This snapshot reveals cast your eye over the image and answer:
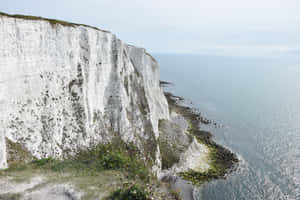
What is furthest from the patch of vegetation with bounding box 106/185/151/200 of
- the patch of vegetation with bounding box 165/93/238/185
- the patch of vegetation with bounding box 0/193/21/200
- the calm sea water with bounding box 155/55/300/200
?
the patch of vegetation with bounding box 165/93/238/185

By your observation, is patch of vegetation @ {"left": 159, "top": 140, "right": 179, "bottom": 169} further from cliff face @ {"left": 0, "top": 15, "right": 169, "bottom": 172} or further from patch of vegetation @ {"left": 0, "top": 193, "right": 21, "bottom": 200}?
patch of vegetation @ {"left": 0, "top": 193, "right": 21, "bottom": 200}

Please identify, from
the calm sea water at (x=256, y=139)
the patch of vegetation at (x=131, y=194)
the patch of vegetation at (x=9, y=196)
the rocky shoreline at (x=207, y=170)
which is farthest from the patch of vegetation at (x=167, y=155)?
the patch of vegetation at (x=9, y=196)

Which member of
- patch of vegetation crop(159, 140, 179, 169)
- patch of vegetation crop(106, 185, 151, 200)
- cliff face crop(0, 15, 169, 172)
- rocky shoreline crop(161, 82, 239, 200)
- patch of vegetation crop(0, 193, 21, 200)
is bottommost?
rocky shoreline crop(161, 82, 239, 200)

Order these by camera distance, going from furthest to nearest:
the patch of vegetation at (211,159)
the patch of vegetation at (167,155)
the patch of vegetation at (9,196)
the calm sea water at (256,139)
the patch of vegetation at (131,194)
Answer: the patch of vegetation at (167,155)
the patch of vegetation at (211,159)
the calm sea water at (256,139)
the patch of vegetation at (9,196)
the patch of vegetation at (131,194)

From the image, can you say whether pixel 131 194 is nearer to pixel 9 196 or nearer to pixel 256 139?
pixel 9 196

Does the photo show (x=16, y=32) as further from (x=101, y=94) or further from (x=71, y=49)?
(x=101, y=94)

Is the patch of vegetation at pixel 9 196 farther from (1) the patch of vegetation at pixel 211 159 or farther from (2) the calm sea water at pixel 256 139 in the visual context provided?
(1) the patch of vegetation at pixel 211 159
